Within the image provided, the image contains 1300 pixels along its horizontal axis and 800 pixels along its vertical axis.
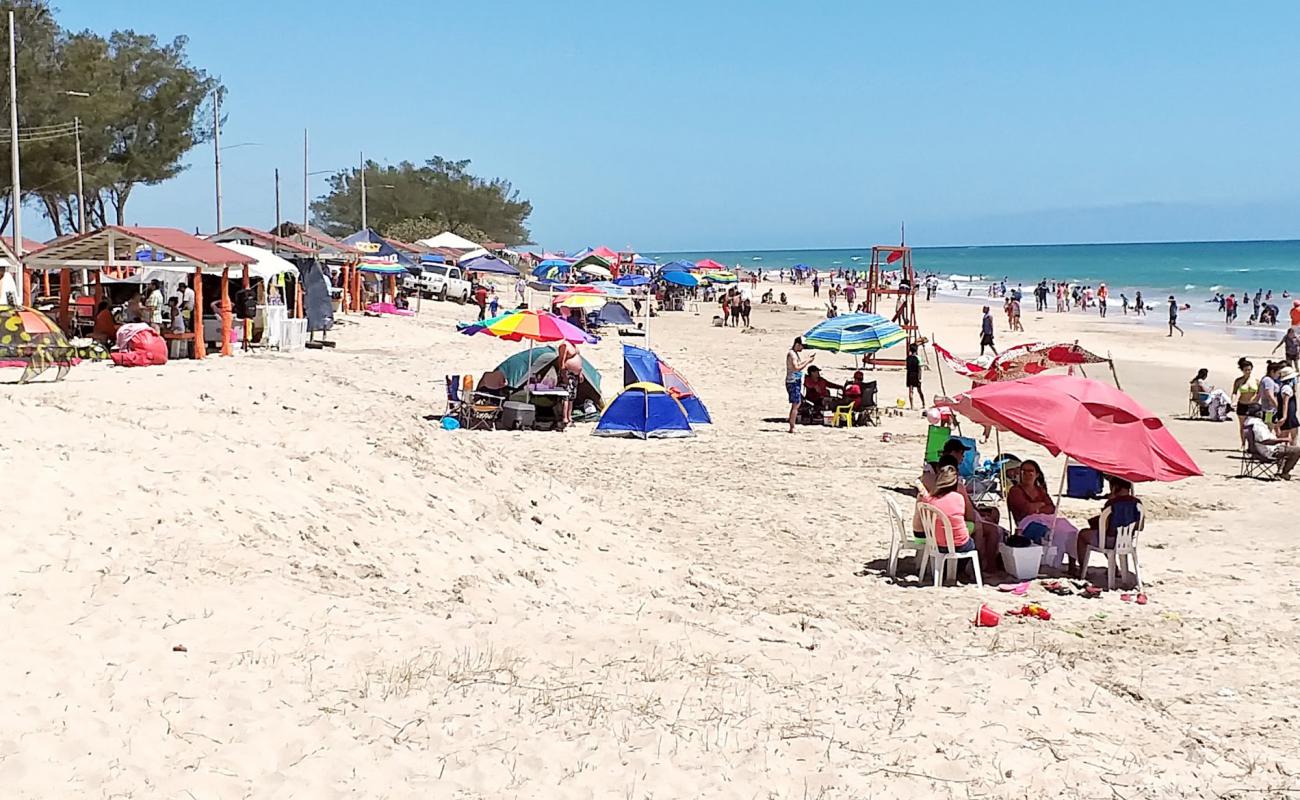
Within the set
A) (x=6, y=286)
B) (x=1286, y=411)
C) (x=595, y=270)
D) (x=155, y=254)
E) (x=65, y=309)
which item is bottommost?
(x=1286, y=411)

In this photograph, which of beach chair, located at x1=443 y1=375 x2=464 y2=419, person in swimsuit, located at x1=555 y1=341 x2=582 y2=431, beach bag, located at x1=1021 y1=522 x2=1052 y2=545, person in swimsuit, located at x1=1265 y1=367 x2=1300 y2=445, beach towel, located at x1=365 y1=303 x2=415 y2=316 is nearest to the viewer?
beach bag, located at x1=1021 y1=522 x2=1052 y2=545

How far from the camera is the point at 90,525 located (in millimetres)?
7379

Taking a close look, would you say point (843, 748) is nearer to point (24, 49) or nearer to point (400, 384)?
point (400, 384)

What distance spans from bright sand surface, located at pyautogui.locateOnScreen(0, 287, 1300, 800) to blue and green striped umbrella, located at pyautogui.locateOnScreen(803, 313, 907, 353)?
584 cm

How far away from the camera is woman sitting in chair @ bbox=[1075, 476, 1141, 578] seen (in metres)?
9.01

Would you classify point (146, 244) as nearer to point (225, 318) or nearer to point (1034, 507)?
point (225, 318)

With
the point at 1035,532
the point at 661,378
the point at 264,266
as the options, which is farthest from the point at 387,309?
the point at 1035,532

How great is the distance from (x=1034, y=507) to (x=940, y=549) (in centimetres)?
122

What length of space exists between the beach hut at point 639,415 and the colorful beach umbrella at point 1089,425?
21.5 ft

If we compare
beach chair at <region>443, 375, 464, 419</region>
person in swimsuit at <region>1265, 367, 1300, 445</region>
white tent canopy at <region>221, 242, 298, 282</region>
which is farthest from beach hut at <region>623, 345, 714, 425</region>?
white tent canopy at <region>221, 242, 298, 282</region>

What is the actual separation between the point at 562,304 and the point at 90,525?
52.3 feet

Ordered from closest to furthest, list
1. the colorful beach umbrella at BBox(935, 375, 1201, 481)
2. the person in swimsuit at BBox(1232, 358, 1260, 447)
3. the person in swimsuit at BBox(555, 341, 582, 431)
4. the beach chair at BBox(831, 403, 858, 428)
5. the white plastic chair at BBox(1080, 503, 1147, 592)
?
the colorful beach umbrella at BBox(935, 375, 1201, 481) < the white plastic chair at BBox(1080, 503, 1147, 592) < the person in swimsuit at BBox(1232, 358, 1260, 447) < the person in swimsuit at BBox(555, 341, 582, 431) < the beach chair at BBox(831, 403, 858, 428)

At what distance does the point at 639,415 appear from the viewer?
608 inches

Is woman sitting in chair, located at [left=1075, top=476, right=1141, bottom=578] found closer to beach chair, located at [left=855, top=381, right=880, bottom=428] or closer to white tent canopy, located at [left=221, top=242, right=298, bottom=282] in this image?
beach chair, located at [left=855, top=381, right=880, bottom=428]
